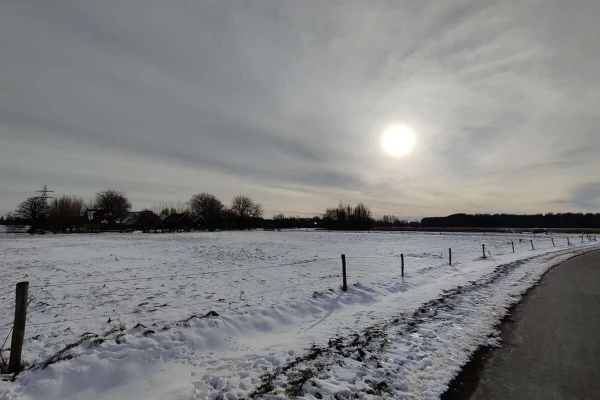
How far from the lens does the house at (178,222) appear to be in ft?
338

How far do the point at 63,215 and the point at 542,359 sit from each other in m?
107

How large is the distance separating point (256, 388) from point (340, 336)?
2.82 m

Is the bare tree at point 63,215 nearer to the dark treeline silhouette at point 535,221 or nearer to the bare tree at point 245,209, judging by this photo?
the bare tree at point 245,209

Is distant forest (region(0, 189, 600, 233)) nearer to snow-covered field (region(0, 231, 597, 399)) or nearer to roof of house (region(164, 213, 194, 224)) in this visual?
roof of house (region(164, 213, 194, 224))

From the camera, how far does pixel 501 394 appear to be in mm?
4539

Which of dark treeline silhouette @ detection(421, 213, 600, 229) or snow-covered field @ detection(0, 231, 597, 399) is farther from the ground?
dark treeline silhouette @ detection(421, 213, 600, 229)

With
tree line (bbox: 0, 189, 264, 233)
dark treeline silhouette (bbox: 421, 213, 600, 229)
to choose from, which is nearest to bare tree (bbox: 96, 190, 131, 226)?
tree line (bbox: 0, 189, 264, 233)

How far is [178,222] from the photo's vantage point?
103 metres

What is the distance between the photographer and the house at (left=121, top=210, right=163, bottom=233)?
94250 millimetres

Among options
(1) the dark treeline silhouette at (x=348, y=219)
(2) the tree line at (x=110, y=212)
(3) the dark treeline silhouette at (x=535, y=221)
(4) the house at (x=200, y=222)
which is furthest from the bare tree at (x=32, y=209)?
(3) the dark treeline silhouette at (x=535, y=221)

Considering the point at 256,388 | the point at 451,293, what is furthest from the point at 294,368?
the point at 451,293

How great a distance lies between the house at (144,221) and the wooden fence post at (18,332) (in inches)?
3509

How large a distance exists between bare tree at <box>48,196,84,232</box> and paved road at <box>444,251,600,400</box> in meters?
105

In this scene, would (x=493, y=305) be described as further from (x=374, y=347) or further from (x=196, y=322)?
(x=196, y=322)
